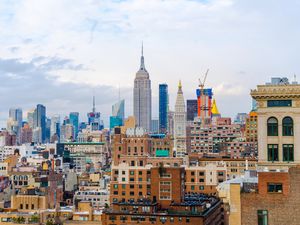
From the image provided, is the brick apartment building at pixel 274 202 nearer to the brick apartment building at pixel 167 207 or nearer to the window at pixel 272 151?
the window at pixel 272 151

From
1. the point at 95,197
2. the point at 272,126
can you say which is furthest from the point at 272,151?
the point at 95,197

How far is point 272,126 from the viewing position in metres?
43.8

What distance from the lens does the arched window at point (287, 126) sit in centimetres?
4311

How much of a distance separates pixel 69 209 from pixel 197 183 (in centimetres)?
2713

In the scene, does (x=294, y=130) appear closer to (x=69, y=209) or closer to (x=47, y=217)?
(x=47, y=217)

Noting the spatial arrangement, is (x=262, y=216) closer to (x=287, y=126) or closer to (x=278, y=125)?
(x=287, y=126)

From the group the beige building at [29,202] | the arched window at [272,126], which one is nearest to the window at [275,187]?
the arched window at [272,126]

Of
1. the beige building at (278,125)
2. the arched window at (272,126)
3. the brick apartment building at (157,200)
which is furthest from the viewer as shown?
the brick apartment building at (157,200)

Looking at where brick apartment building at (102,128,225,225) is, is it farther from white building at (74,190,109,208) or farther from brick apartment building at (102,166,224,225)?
white building at (74,190,109,208)

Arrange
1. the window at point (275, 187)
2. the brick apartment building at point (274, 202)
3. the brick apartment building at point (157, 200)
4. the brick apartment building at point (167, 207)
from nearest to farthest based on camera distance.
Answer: the brick apartment building at point (274, 202)
the window at point (275, 187)
the brick apartment building at point (167, 207)
the brick apartment building at point (157, 200)

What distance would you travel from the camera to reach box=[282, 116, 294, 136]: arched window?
43109mm

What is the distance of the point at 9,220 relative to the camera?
349ft

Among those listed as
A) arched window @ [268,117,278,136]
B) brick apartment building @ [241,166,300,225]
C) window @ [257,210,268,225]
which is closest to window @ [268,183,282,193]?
brick apartment building @ [241,166,300,225]

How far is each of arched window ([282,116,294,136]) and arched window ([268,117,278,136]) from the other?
1.64ft
